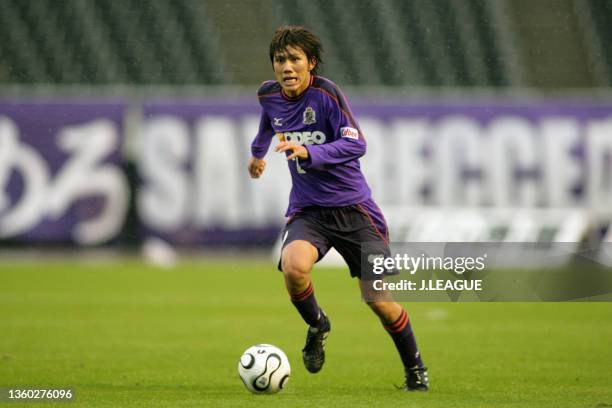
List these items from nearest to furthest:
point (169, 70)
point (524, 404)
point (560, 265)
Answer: point (524, 404) → point (560, 265) → point (169, 70)

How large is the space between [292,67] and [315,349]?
1750 mm

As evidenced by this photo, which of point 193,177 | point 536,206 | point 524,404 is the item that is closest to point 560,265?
point 536,206

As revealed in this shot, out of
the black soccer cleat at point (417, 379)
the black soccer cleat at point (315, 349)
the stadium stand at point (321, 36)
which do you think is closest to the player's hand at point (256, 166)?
the black soccer cleat at point (315, 349)

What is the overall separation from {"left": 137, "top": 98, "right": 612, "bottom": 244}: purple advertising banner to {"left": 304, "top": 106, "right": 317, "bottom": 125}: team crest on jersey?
37.4ft

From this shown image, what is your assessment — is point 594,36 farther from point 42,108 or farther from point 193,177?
point 42,108

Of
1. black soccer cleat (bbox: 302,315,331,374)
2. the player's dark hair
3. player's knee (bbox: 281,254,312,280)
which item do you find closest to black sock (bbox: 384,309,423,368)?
black soccer cleat (bbox: 302,315,331,374)

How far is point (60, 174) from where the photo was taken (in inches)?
732

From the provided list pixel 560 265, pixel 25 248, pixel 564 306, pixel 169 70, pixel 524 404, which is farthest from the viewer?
pixel 169 70

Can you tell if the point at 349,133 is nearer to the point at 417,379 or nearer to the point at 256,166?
the point at 256,166

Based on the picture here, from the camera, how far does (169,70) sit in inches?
861

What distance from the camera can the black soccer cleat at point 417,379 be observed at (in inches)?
290

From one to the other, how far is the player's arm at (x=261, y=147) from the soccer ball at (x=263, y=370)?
1220 mm

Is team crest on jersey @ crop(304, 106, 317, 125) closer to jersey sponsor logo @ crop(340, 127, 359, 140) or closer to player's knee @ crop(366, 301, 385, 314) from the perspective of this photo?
jersey sponsor logo @ crop(340, 127, 359, 140)

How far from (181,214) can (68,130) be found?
227cm
